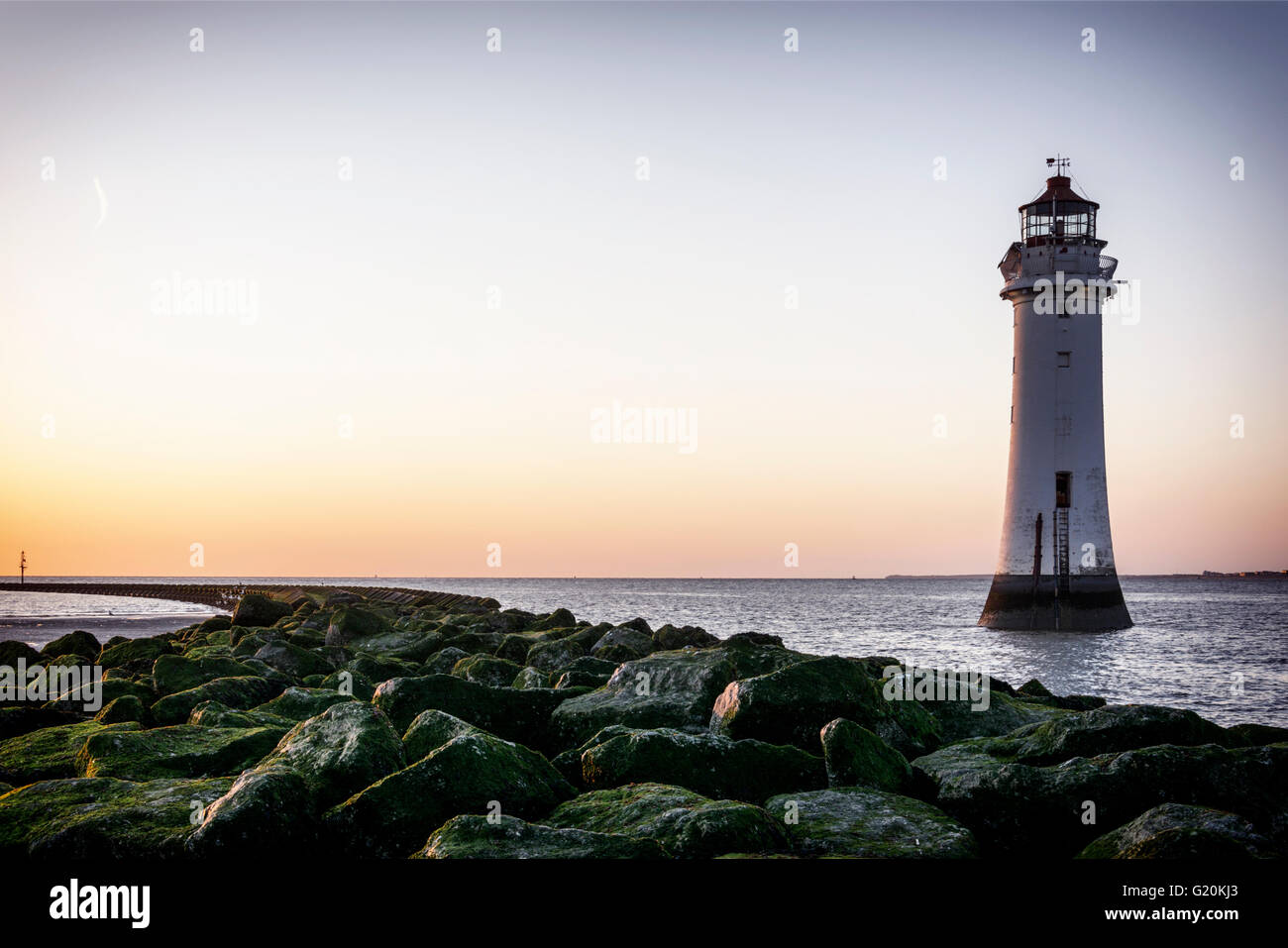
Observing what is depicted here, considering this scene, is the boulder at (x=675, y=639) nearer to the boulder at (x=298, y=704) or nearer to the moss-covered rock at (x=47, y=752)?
the boulder at (x=298, y=704)

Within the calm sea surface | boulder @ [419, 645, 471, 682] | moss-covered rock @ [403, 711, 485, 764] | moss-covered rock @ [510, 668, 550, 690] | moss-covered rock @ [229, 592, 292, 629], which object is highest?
moss-covered rock @ [403, 711, 485, 764]

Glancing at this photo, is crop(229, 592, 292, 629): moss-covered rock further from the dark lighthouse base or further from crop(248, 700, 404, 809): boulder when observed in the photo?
the dark lighthouse base

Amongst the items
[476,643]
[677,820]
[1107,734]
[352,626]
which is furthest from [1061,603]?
[677,820]

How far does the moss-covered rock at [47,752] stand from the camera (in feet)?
27.8

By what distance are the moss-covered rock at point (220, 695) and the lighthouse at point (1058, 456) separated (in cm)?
2926

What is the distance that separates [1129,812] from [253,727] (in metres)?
7.93

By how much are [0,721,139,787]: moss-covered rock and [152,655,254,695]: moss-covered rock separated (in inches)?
111

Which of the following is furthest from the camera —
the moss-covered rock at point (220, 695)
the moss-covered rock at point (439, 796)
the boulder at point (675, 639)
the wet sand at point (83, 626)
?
the wet sand at point (83, 626)

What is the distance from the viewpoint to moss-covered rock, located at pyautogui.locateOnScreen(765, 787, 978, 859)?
6.36m

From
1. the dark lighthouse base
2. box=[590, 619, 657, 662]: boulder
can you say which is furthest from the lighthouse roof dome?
box=[590, 619, 657, 662]: boulder

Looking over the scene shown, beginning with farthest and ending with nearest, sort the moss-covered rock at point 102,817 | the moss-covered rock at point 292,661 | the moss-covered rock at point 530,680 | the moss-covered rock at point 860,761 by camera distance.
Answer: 1. the moss-covered rock at point 292,661
2. the moss-covered rock at point 530,680
3. the moss-covered rock at point 860,761
4. the moss-covered rock at point 102,817

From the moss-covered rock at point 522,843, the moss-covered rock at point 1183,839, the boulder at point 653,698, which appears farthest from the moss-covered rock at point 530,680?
the moss-covered rock at point 1183,839
